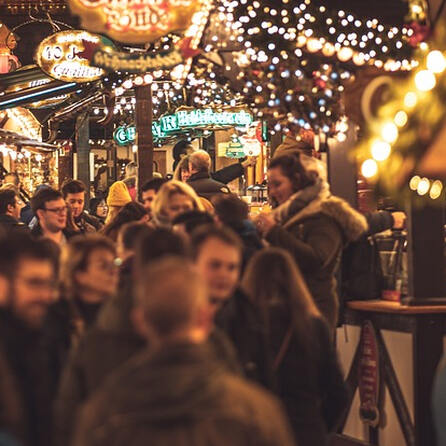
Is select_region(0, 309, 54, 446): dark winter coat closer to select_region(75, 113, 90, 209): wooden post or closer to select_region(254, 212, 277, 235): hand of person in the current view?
select_region(254, 212, 277, 235): hand of person

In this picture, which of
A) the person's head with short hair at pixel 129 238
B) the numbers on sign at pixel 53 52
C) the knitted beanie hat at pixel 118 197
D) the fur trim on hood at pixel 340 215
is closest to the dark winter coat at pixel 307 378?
the person's head with short hair at pixel 129 238

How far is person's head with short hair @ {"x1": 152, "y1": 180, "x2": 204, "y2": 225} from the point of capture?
9.10 meters

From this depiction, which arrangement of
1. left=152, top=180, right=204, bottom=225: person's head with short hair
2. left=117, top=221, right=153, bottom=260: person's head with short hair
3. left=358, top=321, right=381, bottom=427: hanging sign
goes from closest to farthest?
left=117, top=221, right=153, bottom=260: person's head with short hair
left=152, top=180, right=204, bottom=225: person's head with short hair
left=358, top=321, right=381, bottom=427: hanging sign

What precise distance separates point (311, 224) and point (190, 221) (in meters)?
1.77

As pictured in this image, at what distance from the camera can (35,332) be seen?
580cm

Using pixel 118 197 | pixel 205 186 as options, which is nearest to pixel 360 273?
pixel 205 186

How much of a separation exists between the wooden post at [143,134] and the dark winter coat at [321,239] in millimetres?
6100

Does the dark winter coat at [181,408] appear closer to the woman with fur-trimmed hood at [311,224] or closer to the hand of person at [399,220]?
the woman with fur-trimmed hood at [311,224]

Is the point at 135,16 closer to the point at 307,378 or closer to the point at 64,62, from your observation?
the point at 307,378

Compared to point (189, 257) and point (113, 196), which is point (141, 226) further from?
point (113, 196)

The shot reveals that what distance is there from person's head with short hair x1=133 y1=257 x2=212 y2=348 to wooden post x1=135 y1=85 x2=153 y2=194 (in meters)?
11.1

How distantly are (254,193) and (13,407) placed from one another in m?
17.3

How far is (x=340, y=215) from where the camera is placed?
955cm

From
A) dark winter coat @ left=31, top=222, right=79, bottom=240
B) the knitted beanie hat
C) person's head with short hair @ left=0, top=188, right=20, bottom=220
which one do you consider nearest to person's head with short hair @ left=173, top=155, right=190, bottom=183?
the knitted beanie hat
